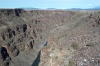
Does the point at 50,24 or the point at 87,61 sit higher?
the point at 87,61

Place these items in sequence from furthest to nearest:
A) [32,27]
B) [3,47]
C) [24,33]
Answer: [32,27], [24,33], [3,47]

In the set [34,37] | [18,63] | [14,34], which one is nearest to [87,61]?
[18,63]

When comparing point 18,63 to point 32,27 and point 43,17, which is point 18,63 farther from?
point 43,17

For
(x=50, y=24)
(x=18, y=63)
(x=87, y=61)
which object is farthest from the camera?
(x=50, y=24)

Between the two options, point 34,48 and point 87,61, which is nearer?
point 87,61

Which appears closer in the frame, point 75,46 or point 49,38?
point 75,46

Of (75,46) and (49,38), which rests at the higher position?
(75,46)

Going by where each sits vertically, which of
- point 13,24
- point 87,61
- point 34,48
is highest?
point 87,61

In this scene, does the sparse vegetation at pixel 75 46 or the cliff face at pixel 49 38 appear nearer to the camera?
the cliff face at pixel 49 38
